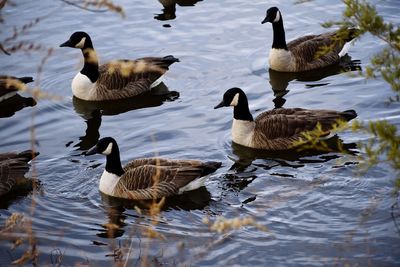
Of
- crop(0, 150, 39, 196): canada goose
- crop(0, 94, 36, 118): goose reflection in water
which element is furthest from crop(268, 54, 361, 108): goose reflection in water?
crop(0, 150, 39, 196): canada goose

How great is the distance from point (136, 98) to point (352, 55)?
4753 millimetres

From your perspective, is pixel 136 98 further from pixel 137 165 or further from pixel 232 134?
pixel 137 165

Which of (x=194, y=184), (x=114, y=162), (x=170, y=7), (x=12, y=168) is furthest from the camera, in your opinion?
(x=170, y=7)

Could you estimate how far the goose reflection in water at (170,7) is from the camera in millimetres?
19405

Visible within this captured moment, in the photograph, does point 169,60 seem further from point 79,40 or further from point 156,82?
point 79,40

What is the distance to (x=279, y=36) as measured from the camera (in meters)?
16.8

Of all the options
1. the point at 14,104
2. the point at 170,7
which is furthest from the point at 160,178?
the point at 170,7

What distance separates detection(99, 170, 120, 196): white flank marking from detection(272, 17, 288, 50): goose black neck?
6.02 m

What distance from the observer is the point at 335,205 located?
1114 centimetres

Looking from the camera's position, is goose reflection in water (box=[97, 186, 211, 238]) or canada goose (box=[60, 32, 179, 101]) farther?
canada goose (box=[60, 32, 179, 101])

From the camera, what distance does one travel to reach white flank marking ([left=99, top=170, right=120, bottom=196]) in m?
11.9

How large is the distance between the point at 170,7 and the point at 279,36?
4.17m

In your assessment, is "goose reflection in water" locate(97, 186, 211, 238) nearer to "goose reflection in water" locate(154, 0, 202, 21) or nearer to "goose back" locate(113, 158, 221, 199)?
"goose back" locate(113, 158, 221, 199)

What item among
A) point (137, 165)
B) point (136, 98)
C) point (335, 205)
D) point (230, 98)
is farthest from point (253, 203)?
point (136, 98)
